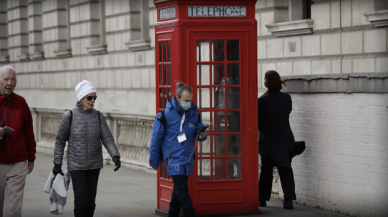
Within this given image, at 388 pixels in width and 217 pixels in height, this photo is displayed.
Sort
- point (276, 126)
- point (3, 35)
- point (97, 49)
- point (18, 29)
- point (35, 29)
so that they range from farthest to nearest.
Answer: point (3, 35) < point (18, 29) < point (35, 29) < point (97, 49) < point (276, 126)

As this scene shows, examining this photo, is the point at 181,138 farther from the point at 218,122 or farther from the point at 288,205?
the point at 288,205

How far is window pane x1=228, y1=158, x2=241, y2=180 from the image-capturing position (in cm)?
779

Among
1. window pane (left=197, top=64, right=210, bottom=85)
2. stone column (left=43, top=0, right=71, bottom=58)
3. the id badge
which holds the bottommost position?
the id badge

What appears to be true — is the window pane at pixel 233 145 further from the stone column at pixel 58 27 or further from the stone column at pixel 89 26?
the stone column at pixel 58 27

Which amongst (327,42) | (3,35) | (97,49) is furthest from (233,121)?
(3,35)

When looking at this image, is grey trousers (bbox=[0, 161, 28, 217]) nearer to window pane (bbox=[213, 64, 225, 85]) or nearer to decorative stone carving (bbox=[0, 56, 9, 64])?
window pane (bbox=[213, 64, 225, 85])

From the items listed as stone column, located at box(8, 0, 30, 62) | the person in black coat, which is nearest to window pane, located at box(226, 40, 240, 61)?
the person in black coat

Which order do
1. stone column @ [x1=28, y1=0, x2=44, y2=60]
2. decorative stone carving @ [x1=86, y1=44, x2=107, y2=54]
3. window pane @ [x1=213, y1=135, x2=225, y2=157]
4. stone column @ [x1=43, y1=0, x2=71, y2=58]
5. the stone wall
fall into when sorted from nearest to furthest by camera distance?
window pane @ [x1=213, y1=135, x2=225, y2=157] < the stone wall < decorative stone carving @ [x1=86, y1=44, x2=107, y2=54] < stone column @ [x1=43, y1=0, x2=71, y2=58] < stone column @ [x1=28, y1=0, x2=44, y2=60]

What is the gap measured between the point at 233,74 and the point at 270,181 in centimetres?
152

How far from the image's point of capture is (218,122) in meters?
7.70

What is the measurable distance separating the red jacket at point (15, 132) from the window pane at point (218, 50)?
6.80ft

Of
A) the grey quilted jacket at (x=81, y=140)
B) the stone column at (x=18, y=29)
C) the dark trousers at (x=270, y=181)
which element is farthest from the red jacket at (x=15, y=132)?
the stone column at (x=18, y=29)

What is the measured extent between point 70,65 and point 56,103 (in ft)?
5.05

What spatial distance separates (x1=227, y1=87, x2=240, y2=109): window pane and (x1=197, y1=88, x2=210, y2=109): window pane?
23 cm
